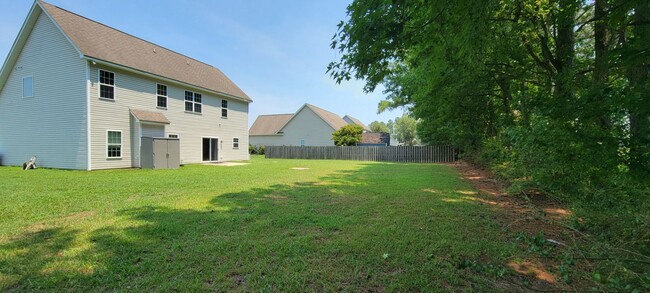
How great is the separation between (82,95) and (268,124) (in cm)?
2651

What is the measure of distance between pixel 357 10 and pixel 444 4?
39.4 inches

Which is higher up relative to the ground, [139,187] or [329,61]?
[329,61]

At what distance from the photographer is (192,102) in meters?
18.3

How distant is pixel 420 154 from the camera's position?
76.2ft

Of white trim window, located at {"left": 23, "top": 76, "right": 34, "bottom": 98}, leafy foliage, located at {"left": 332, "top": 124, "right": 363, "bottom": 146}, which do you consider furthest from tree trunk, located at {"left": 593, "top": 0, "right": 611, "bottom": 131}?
leafy foliage, located at {"left": 332, "top": 124, "right": 363, "bottom": 146}

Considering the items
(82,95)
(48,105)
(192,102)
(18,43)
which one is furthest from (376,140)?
(18,43)

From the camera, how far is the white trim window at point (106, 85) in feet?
44.4

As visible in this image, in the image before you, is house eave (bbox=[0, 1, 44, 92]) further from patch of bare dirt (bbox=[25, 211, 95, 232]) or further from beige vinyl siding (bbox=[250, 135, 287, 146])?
beige vinyl siding (bbox=[250, 135, 287, 146])

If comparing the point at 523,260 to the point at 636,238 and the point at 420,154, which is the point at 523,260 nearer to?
the point at 636,238

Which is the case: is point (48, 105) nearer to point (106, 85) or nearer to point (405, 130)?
point (106, 85)

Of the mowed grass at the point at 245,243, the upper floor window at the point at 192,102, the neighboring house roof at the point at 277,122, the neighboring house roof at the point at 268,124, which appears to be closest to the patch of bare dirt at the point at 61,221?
the mowed grass at the point at 245,243

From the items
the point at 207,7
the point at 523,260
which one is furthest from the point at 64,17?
the point at 523,260

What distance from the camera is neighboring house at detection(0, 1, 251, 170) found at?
1316 centimetres

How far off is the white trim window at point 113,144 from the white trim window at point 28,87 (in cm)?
470
